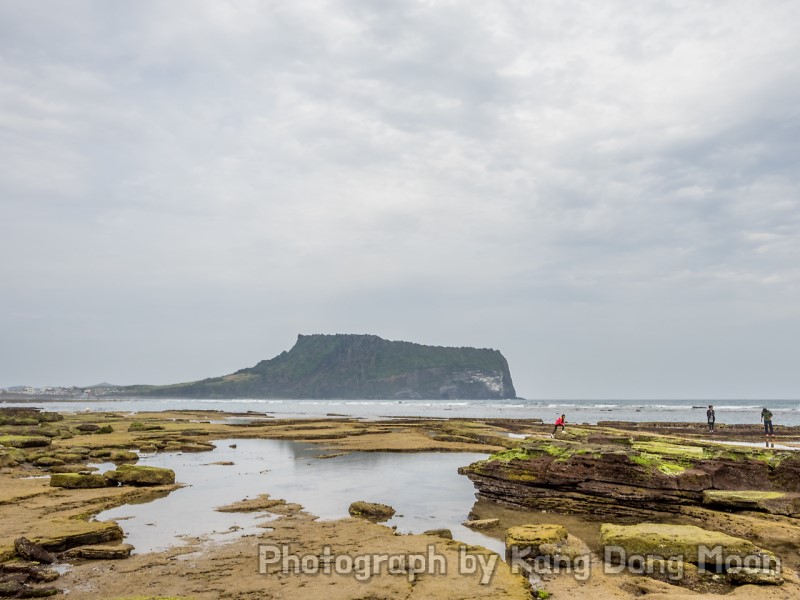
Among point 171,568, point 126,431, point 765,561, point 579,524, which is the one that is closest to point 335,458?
point 579,524

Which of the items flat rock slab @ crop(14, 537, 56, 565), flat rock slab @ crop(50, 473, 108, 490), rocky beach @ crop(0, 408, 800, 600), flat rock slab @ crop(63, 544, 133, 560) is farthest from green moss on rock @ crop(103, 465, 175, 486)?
flat rock slab @ crop(14, 537, 56, 565)

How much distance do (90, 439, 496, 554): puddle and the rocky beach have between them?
594 mm

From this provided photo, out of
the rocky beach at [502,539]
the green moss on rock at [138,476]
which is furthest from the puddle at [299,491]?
the green moss on rock at [138,476]

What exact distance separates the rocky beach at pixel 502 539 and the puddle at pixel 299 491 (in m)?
0.59

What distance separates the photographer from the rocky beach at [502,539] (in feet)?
37.3

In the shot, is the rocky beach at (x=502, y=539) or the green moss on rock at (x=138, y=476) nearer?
the rocky beach at (x=502, y=539)

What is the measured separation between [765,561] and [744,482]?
8.16 m

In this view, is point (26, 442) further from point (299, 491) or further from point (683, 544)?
point (683, 544)

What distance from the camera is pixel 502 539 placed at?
616 inches

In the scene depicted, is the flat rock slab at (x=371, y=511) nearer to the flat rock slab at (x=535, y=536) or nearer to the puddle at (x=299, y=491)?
the puddle at (x=299, y=491)

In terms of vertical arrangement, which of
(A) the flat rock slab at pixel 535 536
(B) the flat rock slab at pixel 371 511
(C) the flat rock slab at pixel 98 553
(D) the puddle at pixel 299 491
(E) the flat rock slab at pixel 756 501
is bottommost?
(D) the puddle at pixel 299 491

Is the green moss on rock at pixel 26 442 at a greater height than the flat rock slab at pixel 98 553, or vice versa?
the flat rock slab at pixel 98 553

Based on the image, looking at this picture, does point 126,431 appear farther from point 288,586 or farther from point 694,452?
point 694,452

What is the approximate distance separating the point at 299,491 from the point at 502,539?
10.8 m
